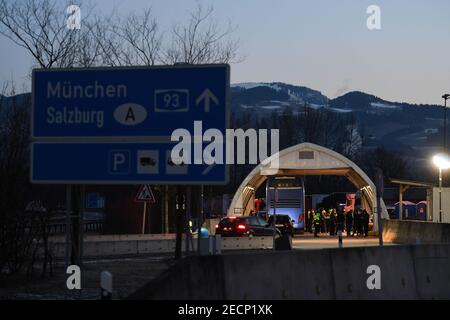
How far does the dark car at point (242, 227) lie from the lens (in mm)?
44500

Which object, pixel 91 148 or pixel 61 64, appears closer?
pixel 91 148

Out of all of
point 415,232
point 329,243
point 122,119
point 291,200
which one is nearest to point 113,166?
point 122,119

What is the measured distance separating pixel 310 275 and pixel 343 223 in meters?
43.2

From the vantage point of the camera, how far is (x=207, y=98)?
48.5 feet

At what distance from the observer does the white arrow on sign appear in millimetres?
14781

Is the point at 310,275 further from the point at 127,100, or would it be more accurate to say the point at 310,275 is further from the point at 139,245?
the point at 139,245

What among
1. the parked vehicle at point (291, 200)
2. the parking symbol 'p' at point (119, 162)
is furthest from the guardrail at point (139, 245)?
the parked vehicle at point (291, 200)

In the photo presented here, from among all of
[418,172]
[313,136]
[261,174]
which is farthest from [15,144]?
[418,172]

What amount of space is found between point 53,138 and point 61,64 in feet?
55.8

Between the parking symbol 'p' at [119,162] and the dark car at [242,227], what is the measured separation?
29.1 m

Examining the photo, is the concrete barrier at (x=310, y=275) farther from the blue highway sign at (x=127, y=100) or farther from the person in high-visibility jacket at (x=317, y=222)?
the person in high-visibility jacket at (x=317, y=222)

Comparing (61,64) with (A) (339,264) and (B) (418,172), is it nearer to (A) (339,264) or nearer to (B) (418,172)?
(A) (339,264)

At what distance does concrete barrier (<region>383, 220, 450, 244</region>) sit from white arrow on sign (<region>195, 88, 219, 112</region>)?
72.4 feet
